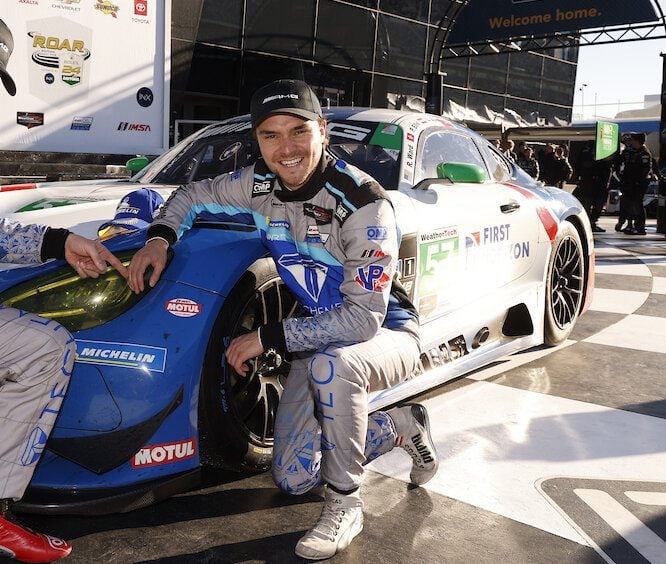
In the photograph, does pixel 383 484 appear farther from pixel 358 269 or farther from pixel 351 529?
pixel 358 269

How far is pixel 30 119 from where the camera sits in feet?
29.8

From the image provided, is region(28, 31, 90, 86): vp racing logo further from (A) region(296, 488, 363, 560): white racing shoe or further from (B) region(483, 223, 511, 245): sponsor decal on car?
(A) region(296, 488, 363, 560): white racing shoe

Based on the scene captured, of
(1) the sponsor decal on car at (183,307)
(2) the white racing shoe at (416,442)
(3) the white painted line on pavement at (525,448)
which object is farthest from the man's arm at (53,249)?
(3) the white painted line on pavement at (525,448)

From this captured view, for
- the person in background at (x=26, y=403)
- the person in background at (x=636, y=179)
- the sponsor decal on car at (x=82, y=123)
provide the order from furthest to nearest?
the person in background at (x=636, y=179) → the sponsor decal on car at (x=82, y=123) → the person in background at (x=26, y=403)

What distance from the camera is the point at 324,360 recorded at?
214cm

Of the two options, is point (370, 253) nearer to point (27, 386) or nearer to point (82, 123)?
point (27, 386)

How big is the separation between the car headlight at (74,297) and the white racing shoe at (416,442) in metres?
0.94

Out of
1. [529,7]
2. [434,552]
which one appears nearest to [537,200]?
[434,552]

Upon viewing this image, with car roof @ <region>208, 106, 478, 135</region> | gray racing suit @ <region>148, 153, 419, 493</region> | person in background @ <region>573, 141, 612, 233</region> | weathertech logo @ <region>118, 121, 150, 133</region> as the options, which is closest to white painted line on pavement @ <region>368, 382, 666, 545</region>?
gray racing suit @ <region>148, 153, 419, 493</region>

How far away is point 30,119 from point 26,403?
8010 millimetres

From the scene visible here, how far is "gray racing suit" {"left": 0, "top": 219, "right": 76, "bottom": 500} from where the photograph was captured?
1.90m

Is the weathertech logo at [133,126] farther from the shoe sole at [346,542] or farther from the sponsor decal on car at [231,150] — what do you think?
the shoe sole at [346,542]

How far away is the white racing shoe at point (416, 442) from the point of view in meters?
2.50

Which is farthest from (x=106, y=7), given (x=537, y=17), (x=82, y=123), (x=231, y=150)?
(x=537, y=17)
